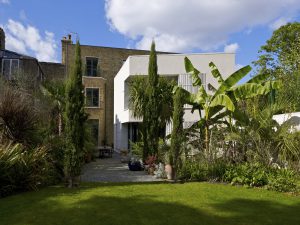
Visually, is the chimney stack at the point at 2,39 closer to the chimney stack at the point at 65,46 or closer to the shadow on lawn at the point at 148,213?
the chimney stack at the point at 65,46

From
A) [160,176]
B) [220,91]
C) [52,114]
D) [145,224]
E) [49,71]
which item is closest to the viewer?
[145,224]

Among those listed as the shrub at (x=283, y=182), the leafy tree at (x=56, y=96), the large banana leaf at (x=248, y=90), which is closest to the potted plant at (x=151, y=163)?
the large banana leaf at (x=248, y=90)

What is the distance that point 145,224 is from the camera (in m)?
6.59

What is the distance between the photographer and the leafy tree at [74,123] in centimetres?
1034

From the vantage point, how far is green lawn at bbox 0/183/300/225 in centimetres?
690

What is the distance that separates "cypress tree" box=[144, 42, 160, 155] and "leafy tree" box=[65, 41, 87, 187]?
5.09 metres

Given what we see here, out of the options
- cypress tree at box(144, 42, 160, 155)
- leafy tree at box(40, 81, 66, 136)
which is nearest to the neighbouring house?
leafy tree at box(40, 81, 66, 136)

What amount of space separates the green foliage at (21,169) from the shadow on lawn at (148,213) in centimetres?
182

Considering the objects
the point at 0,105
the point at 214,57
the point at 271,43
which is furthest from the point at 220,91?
the point at 271,43

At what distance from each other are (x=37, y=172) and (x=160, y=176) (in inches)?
203

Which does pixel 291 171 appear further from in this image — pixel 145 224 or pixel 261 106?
pixel 145 224

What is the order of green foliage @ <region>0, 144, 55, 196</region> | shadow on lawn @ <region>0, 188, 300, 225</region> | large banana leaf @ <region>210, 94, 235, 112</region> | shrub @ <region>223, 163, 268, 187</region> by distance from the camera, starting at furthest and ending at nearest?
1. large banana leaf @ <region>210, 94, 235, 112</region>
2. shrub @ <region>223, 163, 268, 187</region>
3. green foliage @ <region>0, 144, 55, 196</region>
4. shadow on lawn @ <region>0, 188, 300, 225</region>

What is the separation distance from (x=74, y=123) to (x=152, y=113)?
5595 millimetres

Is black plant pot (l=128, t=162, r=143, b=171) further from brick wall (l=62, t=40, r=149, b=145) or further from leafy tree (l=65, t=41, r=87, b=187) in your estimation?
brick wall (l=62, t=40, r=149, b=145)
